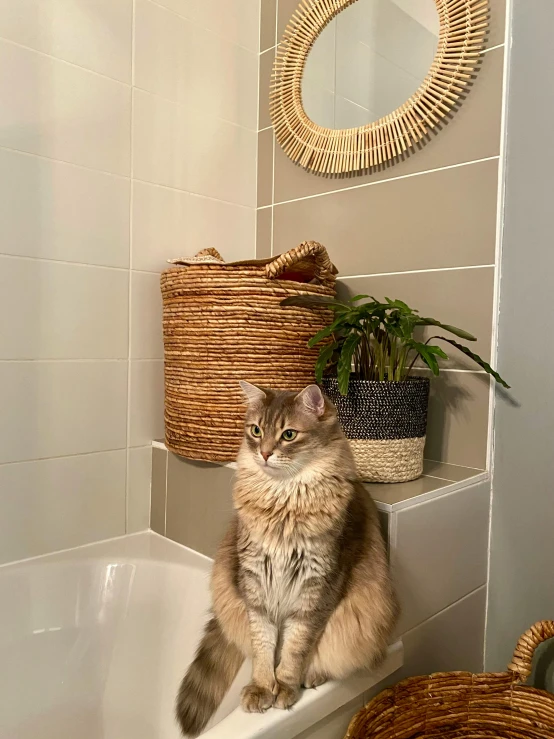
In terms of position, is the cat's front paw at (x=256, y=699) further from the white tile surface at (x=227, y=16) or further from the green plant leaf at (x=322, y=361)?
the white tile surface at (x=227, y=16)

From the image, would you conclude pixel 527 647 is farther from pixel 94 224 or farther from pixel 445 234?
pixel 94 224

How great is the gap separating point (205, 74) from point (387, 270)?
84 cm

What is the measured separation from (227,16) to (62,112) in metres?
0.69

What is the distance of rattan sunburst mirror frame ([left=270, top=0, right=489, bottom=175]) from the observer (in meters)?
1.29

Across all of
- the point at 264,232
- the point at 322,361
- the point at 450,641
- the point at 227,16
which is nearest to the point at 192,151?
the point at 264,232

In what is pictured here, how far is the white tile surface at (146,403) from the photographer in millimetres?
1536

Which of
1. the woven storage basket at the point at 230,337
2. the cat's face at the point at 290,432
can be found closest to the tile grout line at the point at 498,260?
the woven storage basket at the point at 230,337

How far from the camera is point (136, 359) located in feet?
5.03

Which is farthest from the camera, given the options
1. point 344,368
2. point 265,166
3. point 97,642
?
point 265,166

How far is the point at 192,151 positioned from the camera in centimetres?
163

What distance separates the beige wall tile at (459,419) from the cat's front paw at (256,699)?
74 cm

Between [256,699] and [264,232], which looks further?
[264,232]

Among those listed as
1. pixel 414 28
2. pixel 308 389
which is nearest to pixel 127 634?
pixel 308 389

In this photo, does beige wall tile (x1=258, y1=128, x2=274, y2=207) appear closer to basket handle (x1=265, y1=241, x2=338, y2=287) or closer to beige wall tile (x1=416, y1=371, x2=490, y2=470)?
basket handle (x1=265, y1=241, x2=338, y2=287)
